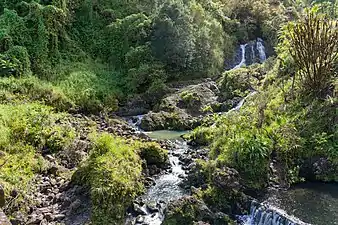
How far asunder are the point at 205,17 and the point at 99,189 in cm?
1958

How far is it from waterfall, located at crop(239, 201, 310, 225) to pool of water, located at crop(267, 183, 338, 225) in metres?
0.39

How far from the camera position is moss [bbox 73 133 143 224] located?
10.2 m

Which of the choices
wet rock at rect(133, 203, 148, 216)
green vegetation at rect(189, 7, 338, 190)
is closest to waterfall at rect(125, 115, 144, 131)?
green vegetation at rect(189, 7, 338, 190)

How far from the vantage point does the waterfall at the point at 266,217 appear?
31.3ft

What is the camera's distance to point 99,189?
10242 millimetres

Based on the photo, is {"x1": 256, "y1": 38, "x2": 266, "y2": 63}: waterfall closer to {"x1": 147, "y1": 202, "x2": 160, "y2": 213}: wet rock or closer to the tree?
the tree

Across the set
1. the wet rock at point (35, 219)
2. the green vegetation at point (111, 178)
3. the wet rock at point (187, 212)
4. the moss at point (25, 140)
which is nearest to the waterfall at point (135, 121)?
the moss at point (25, 140)

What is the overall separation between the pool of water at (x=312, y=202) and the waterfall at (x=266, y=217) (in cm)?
39

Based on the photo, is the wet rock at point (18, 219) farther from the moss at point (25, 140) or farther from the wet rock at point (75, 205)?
the wet rock at point (75, 205)

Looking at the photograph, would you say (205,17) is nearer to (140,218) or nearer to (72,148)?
(72,148)

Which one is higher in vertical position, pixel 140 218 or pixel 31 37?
pixel 31 37

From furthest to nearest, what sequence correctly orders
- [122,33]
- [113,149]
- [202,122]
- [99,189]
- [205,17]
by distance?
[205,17], [122,33], [202,122], [113,149], [99,189]

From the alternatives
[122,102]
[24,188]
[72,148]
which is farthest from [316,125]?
[122,102]

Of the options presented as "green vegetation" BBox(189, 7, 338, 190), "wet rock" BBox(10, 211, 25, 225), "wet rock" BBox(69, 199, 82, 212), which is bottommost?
"wet rock" BBox(10, 211, 25, 225)
